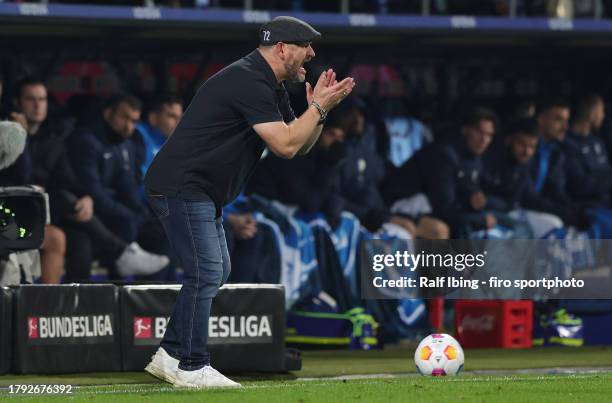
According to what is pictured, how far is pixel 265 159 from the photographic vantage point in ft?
45.0

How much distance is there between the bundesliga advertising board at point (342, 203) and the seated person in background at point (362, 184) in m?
0.03

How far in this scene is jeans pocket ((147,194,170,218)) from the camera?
8047 millimetres

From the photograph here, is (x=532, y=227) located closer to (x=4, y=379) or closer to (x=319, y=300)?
(x=319, y=300)

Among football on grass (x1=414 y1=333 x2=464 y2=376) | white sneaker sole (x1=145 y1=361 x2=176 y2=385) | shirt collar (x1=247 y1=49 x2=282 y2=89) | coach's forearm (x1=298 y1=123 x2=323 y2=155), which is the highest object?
shirt collar (x1=247 y1=49 x2=282 y2=89)

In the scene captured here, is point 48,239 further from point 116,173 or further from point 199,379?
point 199,379

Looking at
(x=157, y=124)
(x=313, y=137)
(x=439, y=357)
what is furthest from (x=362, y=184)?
(x=313, y=137)

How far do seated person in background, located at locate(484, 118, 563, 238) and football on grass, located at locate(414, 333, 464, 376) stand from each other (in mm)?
5266

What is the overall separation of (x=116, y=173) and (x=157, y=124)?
63 cm

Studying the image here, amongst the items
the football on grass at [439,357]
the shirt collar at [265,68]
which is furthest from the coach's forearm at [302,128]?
the football on grass at [439,357]

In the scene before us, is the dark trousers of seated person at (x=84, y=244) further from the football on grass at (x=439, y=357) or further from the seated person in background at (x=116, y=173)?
the football on grass at (x=439, y=357)

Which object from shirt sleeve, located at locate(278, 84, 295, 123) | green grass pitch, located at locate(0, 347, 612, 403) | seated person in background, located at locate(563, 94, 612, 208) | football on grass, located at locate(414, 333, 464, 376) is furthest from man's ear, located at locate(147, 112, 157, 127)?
shirt sleeve, located at locate(278, 84, 295, 123)

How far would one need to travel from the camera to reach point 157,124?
44.3 feet

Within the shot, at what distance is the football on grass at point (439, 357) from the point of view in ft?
31.2

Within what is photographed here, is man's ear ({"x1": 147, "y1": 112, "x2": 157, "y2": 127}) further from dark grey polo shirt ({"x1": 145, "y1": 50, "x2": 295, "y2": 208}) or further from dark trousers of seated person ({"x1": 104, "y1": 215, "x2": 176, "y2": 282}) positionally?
dark grey polo shirt ({"x1": 145, "y1": 50, "x2": 295, "y2": 208})
